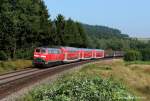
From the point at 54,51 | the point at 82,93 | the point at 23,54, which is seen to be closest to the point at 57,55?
the point at 54,51

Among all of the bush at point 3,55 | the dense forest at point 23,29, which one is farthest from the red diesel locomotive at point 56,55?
the bush at point 3,55

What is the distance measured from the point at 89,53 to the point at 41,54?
37396 millimetres

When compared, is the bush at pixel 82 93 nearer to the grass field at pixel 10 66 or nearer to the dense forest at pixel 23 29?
the grass field at pixel 10 66

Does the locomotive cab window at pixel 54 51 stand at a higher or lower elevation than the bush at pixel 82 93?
higher

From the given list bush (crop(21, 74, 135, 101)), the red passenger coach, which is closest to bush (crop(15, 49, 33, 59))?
the red passenger coach

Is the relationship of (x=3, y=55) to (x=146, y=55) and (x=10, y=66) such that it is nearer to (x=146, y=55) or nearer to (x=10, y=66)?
(x=10, y=66)

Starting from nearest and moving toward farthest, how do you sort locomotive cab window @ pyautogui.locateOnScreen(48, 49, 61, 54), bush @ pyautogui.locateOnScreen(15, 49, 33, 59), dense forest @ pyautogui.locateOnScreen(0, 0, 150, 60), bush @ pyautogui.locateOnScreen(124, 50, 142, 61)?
locomotive cab window @ pyautogui.locateOnScreen(48, 49, 61, 54)
dense forest @ pyautogui.locateOnScreen(0, 0, 150, 60)
bush @ pyautogui.locateOnScreen(15, 49, 33, 59)
bush @ pyautogui.locateOnScreen(124, 50, 142, 61)

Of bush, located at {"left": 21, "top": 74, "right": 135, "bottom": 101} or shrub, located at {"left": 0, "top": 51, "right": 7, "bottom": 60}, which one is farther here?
shrub, located at {"left": 0, "top": 51, "right": 7, "bottom": 60}

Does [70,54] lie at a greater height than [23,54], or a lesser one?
greater

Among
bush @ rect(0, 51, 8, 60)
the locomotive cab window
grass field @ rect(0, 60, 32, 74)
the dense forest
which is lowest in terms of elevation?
grass field @ rect(0, 60, 32, 74)

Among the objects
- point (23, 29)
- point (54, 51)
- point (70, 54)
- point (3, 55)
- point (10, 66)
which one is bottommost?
point (10, 66)

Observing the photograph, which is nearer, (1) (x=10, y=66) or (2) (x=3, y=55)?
(1) (x=10, y=66)

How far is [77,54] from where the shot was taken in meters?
76.2

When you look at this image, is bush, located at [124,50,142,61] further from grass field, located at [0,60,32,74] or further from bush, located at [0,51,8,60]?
grass field, located at [0,60,32,74]
